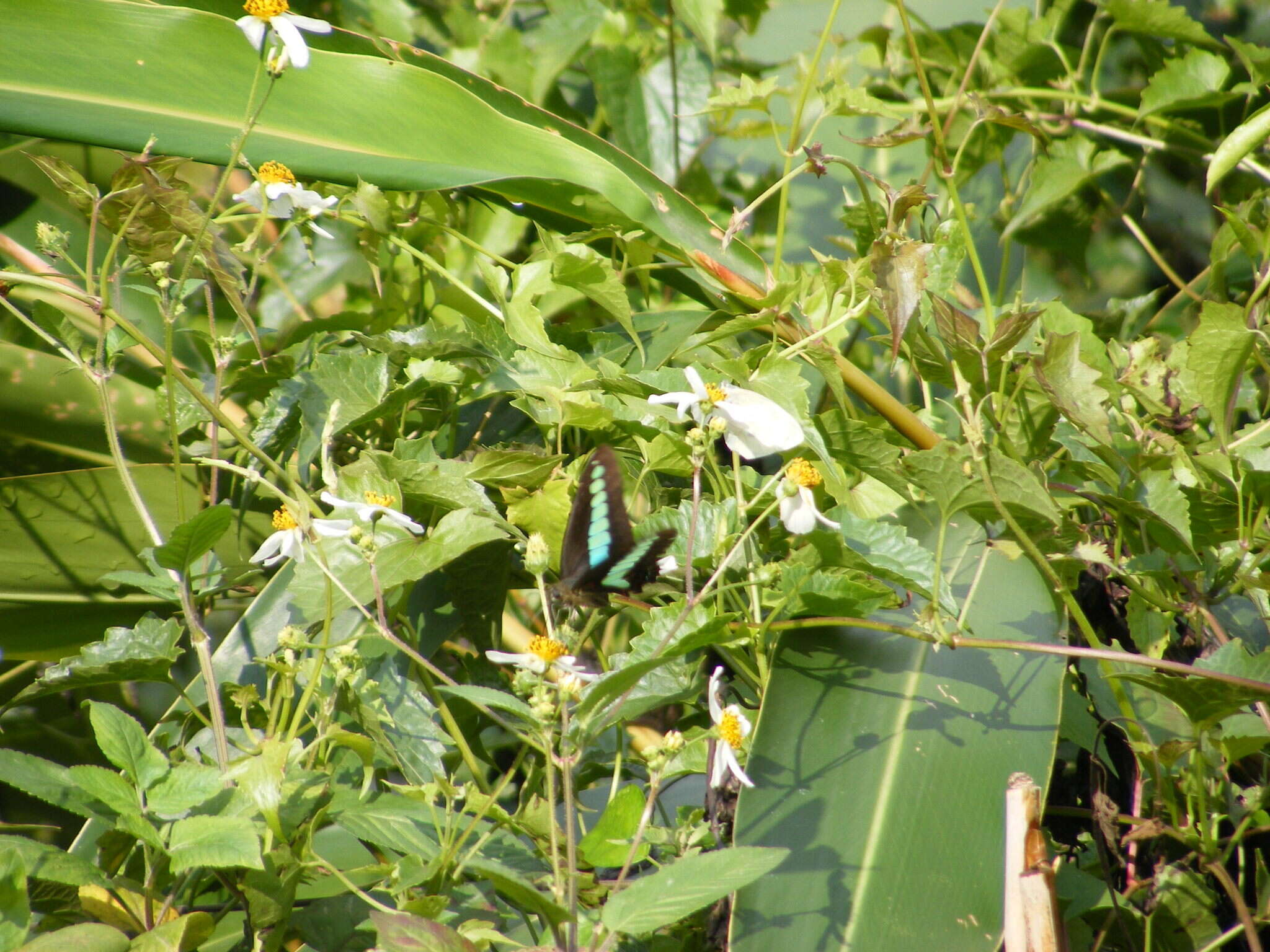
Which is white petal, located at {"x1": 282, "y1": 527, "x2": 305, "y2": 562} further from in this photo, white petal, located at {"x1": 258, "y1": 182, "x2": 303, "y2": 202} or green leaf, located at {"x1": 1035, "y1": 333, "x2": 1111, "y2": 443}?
green leaf, located at {"x1": 1035, "y1": 333, "x2": 1111, "y2": 443}

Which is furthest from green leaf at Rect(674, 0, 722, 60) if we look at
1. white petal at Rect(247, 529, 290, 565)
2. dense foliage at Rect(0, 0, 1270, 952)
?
white petal at Rect(247, 529, 290, 565)

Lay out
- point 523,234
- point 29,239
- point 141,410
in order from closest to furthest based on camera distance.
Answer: point 141,410 < point 29,239 < point 523,234

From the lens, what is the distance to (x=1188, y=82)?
99 centimetres

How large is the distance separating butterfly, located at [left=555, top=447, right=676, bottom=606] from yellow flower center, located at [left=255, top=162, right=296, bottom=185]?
0.34m

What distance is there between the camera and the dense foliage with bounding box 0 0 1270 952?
1.67ft

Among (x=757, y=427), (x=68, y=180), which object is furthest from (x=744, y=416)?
(x=68, y=180)

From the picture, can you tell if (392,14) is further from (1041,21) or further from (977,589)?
(977,589)

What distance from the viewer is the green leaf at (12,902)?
16.9 inches

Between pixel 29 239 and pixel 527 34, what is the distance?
0.63 meters

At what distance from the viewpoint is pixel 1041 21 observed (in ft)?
3.49

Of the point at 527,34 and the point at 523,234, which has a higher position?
the point at 527,34

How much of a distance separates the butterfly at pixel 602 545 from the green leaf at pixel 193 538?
198 millimetres

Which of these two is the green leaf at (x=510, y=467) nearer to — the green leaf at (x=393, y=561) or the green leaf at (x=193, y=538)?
the green leaf at (x=393, y=561)

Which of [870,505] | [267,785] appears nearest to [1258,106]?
[870,505]
